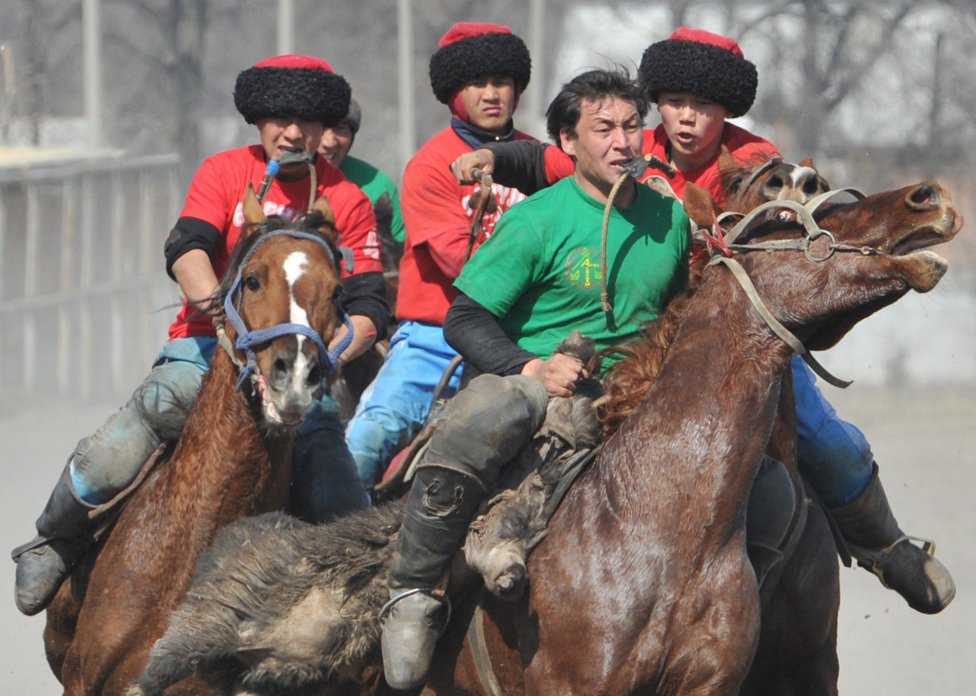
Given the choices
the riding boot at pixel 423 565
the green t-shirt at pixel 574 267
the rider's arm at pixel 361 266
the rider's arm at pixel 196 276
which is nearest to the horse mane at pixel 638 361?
the green t-shirt at pixel 574 267

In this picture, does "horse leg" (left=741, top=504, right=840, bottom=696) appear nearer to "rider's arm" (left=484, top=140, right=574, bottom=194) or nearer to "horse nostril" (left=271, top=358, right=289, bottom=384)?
"rider's arm" (left=484, top=140, right=574, bottom=194)

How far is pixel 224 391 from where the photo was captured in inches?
217

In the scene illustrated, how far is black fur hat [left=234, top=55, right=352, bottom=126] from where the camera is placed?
20.8 feet

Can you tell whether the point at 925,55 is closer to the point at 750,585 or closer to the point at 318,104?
the point at 318,104

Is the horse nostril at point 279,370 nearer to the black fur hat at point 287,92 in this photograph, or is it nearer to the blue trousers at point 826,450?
the black fur hat at point 287,92

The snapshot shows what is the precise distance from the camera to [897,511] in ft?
43.2

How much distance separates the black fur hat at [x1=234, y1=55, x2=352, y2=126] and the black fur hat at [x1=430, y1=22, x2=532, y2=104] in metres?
0.65

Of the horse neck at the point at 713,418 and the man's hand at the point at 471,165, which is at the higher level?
the man's hand at the point at 471,165

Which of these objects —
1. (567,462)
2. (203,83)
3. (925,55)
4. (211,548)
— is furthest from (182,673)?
(203,83)

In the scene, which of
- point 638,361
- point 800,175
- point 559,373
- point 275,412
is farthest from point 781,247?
point 275,412

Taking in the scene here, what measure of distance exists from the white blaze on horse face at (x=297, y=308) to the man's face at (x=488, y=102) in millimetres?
1735

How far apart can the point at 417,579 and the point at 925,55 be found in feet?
56.9

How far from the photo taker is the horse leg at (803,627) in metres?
5.57

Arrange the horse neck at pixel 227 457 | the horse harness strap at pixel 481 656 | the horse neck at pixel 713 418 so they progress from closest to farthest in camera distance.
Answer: the horse neck at pixel 713 418 → the horse harness strap at pixel 481 656 → the horse neck at pixel 227 457
